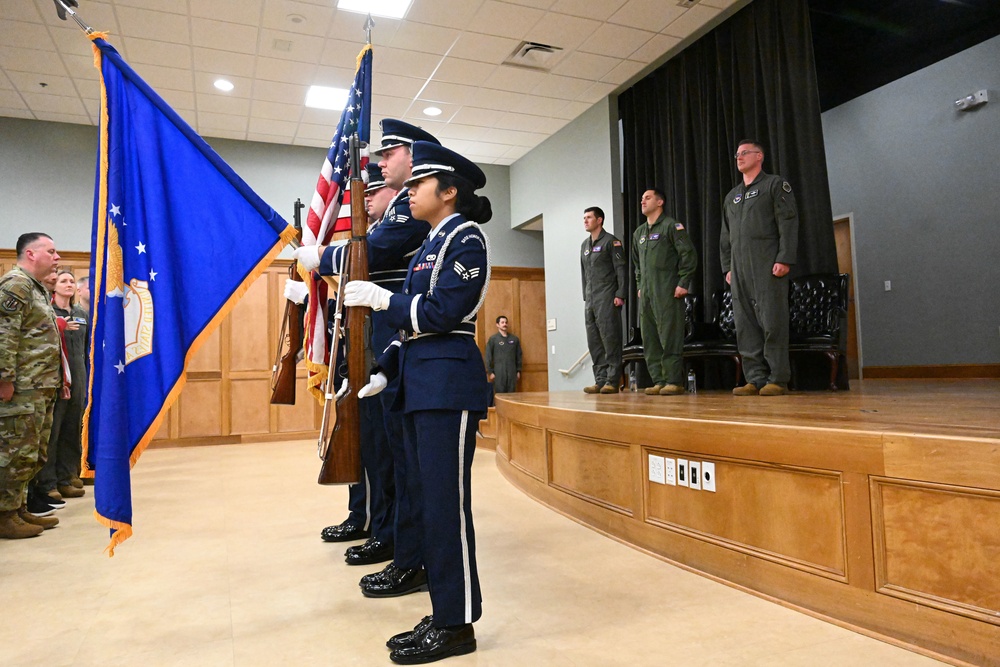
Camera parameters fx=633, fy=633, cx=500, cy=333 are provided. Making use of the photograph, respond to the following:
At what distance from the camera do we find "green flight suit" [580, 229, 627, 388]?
16.3 ft

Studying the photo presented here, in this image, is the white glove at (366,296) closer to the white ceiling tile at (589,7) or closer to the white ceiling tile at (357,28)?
the white ceiling tile at (357,28)

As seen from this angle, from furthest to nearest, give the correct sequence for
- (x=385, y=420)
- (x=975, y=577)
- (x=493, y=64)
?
(x=493, y=64) < (x=385, y=420) < (x=975, y=577)

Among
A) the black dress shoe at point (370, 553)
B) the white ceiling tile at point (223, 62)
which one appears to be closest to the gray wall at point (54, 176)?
the white ceiling tile at point (223, 62)

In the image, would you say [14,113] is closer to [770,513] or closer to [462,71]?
[462,71]

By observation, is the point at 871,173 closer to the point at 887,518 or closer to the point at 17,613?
the point at 887,518

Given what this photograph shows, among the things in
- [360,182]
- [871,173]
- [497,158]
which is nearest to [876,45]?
[871,173]

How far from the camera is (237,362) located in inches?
299

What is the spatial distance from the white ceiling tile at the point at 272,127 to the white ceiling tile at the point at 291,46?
149cm

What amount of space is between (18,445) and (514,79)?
506 centimetres

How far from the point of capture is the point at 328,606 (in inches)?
77.7

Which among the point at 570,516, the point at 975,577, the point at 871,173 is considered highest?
the point at 871,173

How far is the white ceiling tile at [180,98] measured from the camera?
6277 mm

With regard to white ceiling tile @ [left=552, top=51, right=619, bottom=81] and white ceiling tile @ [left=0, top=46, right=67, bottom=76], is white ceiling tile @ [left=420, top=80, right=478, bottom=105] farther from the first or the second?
white ceiling tile @ [left=0, top=46, right=67, bottom=76]

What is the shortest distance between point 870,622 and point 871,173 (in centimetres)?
718
